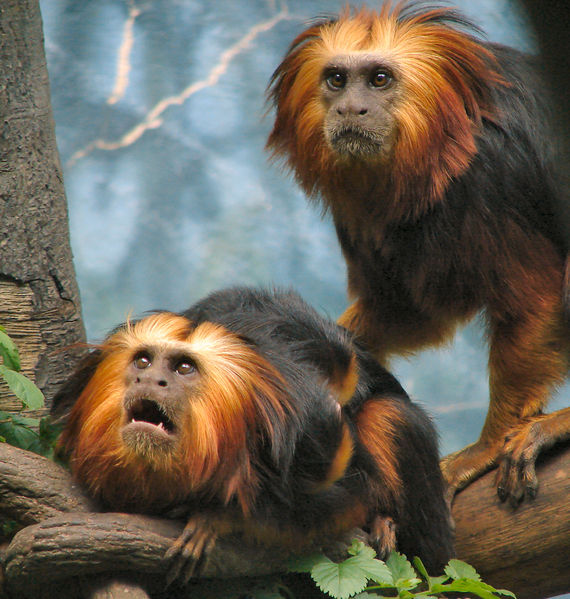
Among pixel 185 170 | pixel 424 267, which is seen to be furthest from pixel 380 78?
pixel 185 170

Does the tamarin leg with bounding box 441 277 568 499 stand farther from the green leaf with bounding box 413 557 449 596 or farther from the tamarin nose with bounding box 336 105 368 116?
the tamarin nose with bounding box 336 105 368 116

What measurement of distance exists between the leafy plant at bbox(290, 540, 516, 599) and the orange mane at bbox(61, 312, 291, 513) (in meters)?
0.31

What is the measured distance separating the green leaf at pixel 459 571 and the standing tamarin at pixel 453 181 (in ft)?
1.36

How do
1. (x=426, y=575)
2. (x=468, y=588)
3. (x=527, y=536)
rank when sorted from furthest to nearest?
(x=527, y=536)
(x=426, y=575)
(x=468, y=588)

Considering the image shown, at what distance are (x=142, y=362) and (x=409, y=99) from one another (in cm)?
144

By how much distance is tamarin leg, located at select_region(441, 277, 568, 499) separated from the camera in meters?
3.21

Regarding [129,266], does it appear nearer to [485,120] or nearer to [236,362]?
[485,120]

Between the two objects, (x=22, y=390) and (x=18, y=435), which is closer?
(x=22, y=390)

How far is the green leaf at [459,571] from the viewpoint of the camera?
263cm

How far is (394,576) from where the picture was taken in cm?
255

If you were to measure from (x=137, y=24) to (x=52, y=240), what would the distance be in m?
3.85

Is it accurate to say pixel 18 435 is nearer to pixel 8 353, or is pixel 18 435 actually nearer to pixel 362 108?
pixel 8 353

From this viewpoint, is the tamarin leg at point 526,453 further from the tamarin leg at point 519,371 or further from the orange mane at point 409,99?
the orange mane at point 409,99

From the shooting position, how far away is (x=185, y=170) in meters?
6.39
